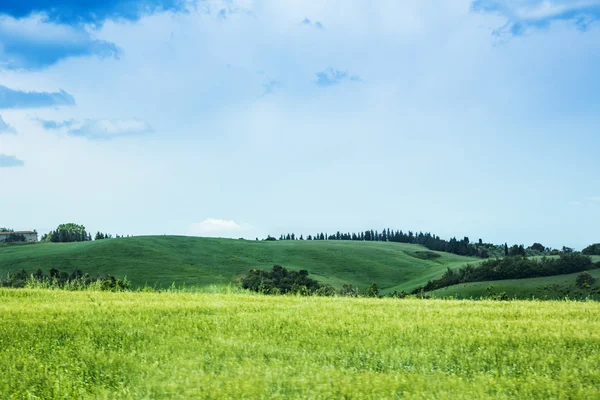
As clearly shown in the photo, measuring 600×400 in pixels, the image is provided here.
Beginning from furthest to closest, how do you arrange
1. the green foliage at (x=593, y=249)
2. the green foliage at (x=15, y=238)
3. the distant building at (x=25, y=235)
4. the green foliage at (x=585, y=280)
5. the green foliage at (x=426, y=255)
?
1. the distant building at (x=25, y=235)
2. the green foliage at (x=15, y=238)
3. the green foliage at (x=426, y=255)
4. the green foliage at (x=593, y=249)
5. the green foliage at (x=585, y=280)

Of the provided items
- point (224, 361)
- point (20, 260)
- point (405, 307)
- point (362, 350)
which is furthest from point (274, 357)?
point (20, 260)

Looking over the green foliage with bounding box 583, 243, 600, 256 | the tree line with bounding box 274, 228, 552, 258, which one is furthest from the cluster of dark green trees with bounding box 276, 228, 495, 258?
the green foliage with bounding box 583, 243, 600, 256

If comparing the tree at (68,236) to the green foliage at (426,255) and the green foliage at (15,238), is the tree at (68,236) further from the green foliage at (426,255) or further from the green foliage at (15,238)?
the green foliage at (426,255)

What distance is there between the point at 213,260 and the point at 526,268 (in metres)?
54.2

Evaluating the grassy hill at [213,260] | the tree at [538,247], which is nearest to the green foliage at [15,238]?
the grassy hill at [213,260]

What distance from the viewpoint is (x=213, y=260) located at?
8569 centimetres

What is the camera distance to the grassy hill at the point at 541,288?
3045 centimetres

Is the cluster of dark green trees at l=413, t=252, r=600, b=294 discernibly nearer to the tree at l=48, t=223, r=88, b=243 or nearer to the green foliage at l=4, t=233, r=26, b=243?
the tree at l=48, t=223, r=88, b=243

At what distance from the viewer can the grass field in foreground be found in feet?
28.4

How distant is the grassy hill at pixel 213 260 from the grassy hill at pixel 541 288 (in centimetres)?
3078

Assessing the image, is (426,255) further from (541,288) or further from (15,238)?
(15,238)

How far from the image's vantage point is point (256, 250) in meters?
98.3

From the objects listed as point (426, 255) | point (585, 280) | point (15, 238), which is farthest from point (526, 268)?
point (15, 238)

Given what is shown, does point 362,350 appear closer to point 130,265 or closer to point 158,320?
point 158,320
